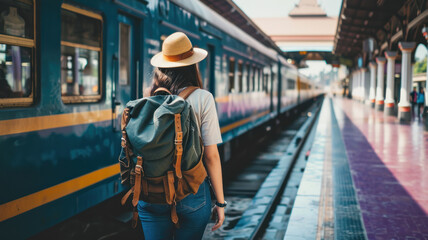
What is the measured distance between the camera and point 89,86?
4.25 meters

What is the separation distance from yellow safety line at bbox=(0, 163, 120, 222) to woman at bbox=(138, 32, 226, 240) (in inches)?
49.3

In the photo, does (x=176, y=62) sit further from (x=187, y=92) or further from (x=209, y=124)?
(x=209, y=124)

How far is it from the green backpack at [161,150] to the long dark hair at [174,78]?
157mm

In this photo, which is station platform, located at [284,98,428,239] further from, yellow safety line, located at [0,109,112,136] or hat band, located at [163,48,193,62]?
hat band, located at [163,48,193,62]

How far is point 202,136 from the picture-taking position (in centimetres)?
245

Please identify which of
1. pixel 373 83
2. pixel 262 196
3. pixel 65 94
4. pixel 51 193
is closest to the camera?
pixel 51 193

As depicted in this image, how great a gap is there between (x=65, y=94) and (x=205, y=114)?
1888 mm

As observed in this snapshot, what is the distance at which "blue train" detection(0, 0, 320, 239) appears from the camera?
3.18 m

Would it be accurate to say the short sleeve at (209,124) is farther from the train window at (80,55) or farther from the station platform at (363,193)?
the station platform at (363,193)

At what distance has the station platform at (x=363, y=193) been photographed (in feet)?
16.5

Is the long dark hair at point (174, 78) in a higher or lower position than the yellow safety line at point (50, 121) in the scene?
higher

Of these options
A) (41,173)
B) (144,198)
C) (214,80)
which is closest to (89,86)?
(41,173)

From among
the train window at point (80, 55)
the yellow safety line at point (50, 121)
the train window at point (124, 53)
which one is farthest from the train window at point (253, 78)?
the train window at point (80, 55)

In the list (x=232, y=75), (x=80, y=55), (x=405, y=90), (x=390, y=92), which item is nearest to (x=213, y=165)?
(x=80, y=55)
